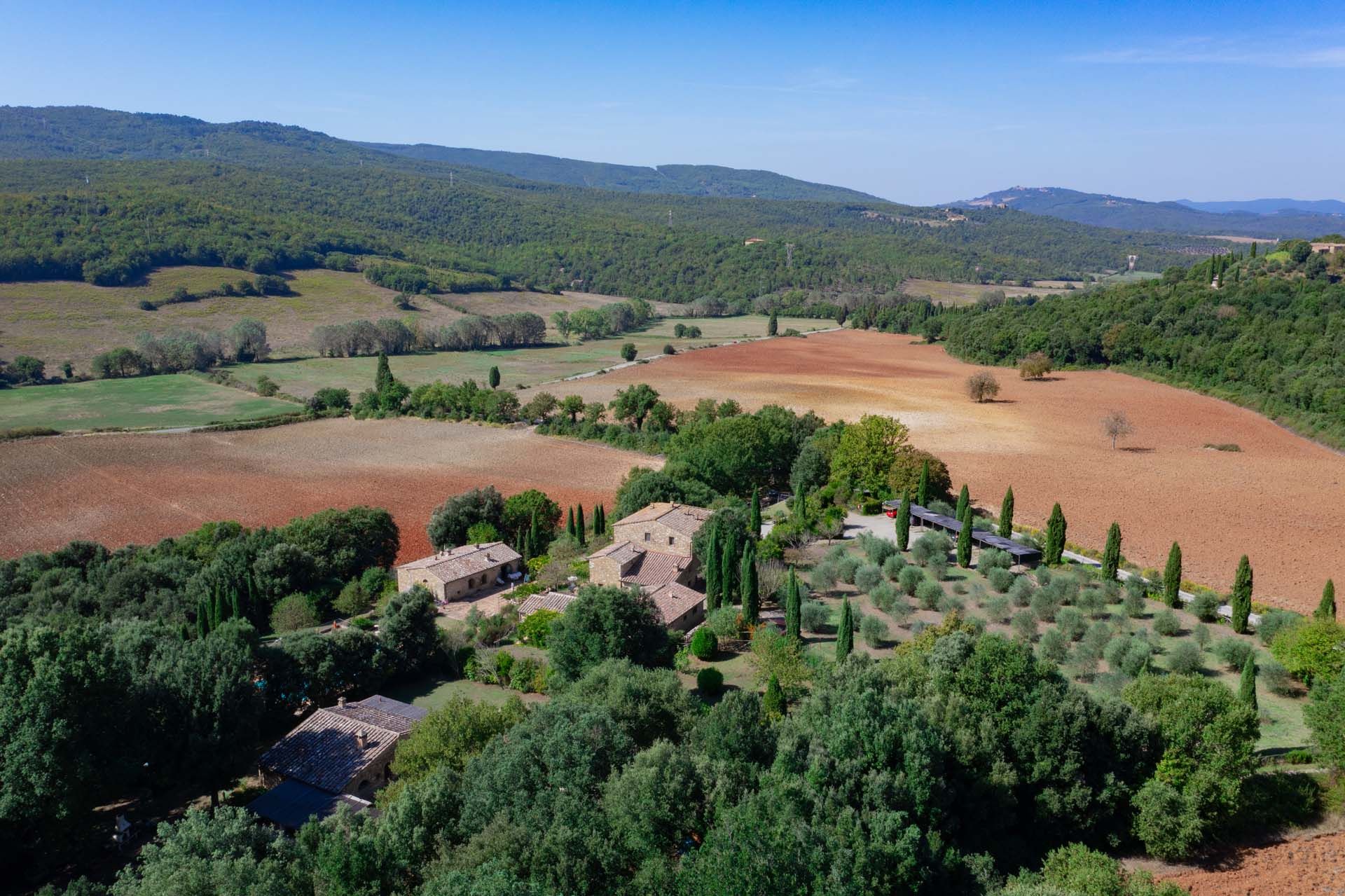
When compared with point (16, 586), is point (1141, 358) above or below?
above

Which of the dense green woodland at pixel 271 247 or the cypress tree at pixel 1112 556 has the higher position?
the dense green woodland at pixel 271 247

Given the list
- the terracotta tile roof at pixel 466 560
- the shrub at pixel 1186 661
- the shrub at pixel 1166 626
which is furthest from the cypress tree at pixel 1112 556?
the terracotta tile roof at pixel 466 560

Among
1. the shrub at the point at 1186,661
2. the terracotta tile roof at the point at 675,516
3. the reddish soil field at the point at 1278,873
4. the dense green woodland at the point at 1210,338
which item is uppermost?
the dense green woodland at the point at 1210,338

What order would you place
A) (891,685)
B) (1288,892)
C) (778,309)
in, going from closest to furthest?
(1288,892) < (891,685) < (778,309)

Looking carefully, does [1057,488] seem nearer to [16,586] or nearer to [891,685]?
[891,685]

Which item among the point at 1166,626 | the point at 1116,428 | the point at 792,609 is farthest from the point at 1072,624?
the point at 1116,428

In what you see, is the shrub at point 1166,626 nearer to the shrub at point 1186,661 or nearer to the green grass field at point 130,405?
the shrub at point 1186,661

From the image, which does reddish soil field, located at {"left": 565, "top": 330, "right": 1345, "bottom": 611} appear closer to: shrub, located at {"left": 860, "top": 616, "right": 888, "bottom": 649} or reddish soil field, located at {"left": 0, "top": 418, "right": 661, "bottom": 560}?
shrub, located at {"left": 860, "top": 616, "right": 888, "bottom": 649}

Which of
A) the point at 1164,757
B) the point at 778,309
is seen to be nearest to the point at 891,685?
the point at 1164,757
